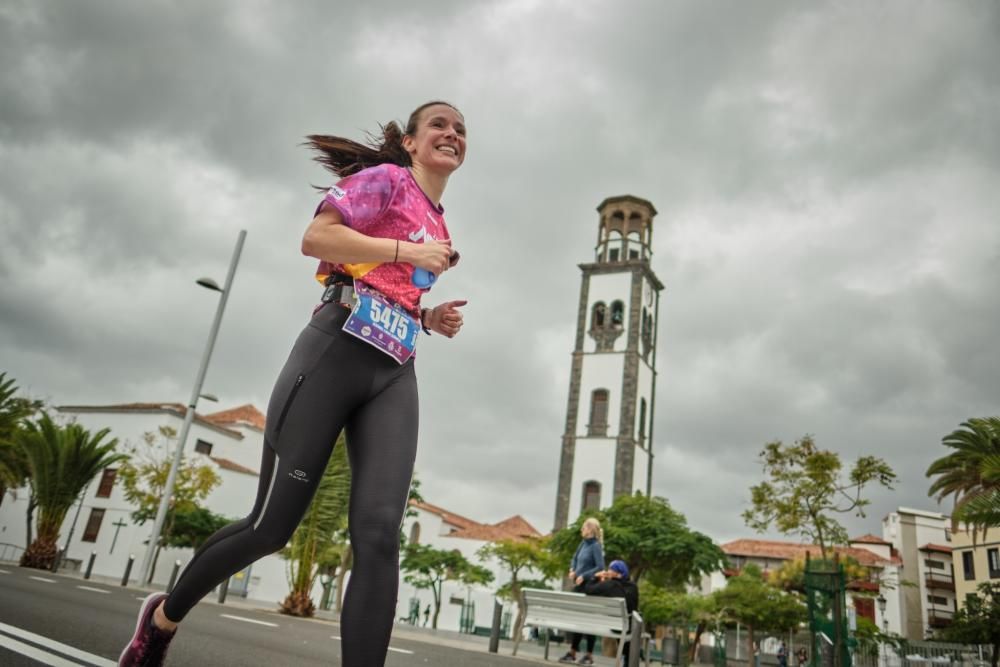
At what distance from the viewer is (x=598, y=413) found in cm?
4088

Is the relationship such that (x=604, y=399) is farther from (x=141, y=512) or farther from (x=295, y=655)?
(x=295, y=655)

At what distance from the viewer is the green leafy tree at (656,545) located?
21750mm

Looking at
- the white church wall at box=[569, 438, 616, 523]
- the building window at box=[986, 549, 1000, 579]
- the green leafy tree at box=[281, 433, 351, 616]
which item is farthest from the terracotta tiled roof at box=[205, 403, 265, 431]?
the building window at box=[986, 549, 1000, 579]

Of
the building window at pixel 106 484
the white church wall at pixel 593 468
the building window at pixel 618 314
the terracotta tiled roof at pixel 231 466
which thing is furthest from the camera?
the building window at pixel 618 314

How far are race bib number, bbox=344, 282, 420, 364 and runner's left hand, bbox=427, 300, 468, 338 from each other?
0.39 metres

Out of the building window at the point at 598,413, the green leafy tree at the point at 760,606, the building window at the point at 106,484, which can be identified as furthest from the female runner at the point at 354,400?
the building window at the point at 106,484

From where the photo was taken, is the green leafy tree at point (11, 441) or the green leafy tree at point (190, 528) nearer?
the green leafy tree at point (11, 441)

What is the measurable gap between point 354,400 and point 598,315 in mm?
42538

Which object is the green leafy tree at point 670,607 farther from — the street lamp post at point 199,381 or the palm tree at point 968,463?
the street lamp post at point 199,381

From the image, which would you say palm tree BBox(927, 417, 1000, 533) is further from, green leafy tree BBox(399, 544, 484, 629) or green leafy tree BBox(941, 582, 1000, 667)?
green leafy tree BBox(399, 544, 484, 629)

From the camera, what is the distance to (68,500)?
66.9ft

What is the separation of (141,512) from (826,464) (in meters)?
28.4

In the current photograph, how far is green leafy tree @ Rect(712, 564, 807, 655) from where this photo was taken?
28.1 m

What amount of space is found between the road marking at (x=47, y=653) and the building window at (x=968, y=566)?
190ft
